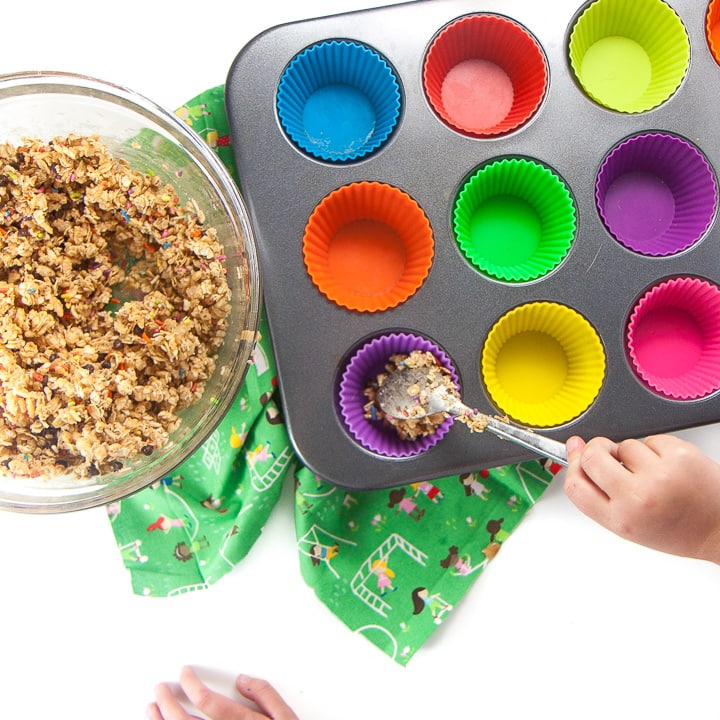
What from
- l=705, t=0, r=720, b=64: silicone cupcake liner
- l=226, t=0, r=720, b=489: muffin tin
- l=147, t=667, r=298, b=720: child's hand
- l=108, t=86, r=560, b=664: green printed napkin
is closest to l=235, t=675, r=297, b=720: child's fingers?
l=147, t=667, r=298, b=720: child's hand

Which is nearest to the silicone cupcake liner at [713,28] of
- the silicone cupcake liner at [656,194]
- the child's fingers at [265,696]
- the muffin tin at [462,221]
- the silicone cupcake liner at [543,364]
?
the muffin tin at [462,221]

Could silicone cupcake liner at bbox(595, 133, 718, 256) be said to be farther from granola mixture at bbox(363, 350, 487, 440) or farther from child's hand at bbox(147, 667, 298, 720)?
child's hand at bbox(147, 667, 298, 720)

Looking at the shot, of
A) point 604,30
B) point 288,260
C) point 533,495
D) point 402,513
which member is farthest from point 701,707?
point 604,30

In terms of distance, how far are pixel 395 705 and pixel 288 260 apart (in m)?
0.78

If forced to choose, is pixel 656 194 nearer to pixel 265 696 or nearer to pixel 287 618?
pixel 287 618

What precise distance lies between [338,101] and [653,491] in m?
0.76

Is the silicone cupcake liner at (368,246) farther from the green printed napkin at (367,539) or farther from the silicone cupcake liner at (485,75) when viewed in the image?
the green printed napkin at (367,539)

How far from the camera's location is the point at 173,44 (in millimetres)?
1049

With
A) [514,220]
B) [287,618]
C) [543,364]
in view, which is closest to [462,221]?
[514,220]

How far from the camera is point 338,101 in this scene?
1.04 meters

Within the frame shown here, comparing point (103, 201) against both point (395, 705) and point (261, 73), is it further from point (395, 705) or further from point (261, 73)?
point (395, 705)

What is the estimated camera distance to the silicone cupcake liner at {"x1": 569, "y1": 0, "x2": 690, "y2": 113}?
0.99m

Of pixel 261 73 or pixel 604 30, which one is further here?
pixel 604 30

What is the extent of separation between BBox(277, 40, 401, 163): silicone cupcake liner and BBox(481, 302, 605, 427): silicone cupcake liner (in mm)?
361
